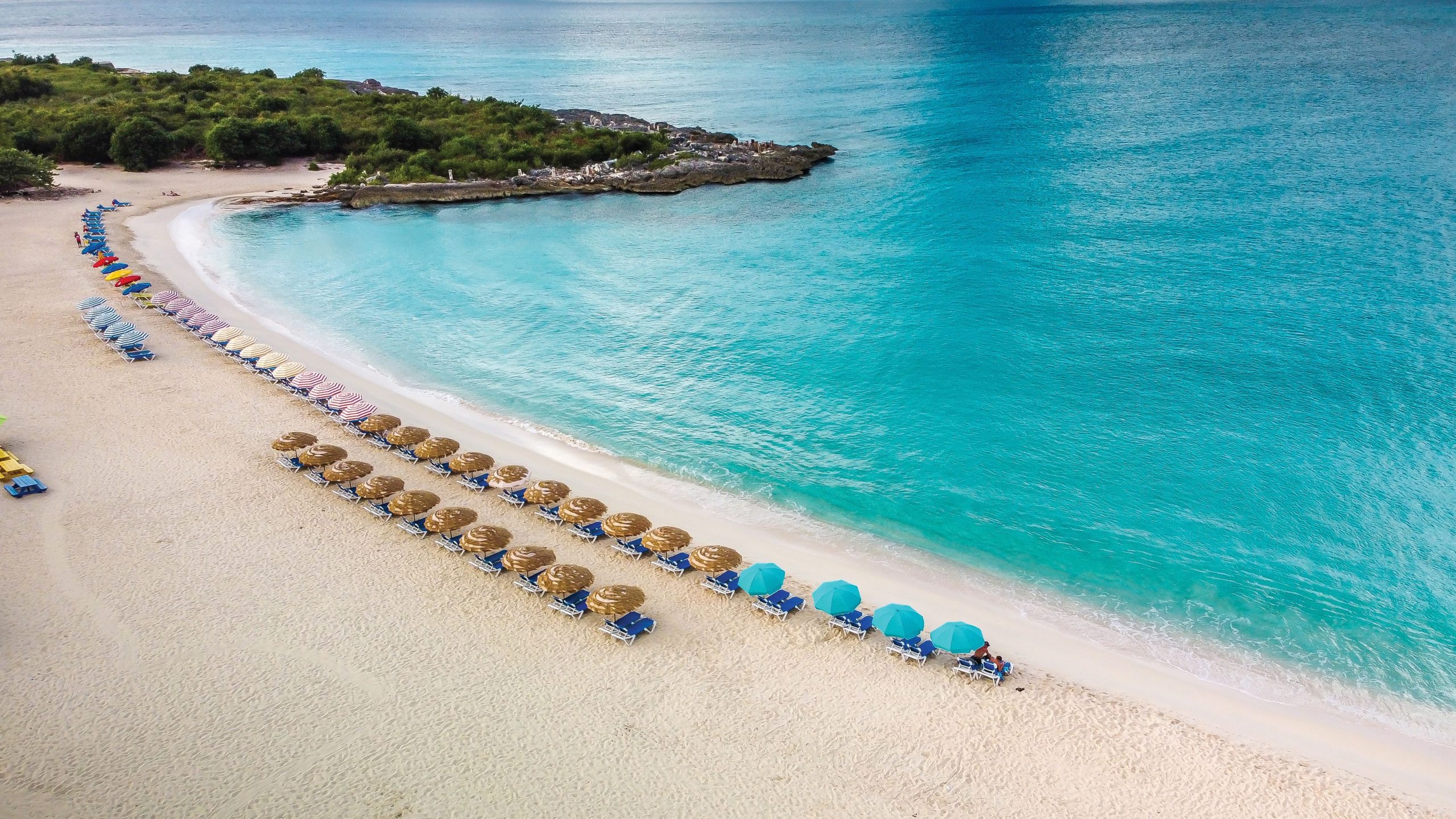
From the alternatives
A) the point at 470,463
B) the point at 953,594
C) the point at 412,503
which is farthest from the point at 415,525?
the point at 953,594

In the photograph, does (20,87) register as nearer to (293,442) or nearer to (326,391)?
(326,391)

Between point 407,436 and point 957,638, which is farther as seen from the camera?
point 407,436

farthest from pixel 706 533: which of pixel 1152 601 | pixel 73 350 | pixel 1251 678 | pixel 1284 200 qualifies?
pixel 1284 200

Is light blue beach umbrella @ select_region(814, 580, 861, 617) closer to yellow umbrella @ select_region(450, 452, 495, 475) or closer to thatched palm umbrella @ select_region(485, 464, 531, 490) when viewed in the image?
thatched palm umbrella @ select_region(485, 464, 531, 490)

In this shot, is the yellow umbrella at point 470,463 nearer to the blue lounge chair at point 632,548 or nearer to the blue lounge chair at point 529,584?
the blue lounge chair at point 529,584

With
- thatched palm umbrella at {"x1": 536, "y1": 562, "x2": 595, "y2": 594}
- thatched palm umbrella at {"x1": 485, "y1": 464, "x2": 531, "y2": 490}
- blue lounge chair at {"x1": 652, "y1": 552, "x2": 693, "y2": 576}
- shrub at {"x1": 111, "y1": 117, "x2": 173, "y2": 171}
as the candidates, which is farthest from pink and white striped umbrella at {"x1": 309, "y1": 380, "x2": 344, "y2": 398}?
shrub at {"x1": 111, "y1": 117, "x2": 173, "y2": 171}

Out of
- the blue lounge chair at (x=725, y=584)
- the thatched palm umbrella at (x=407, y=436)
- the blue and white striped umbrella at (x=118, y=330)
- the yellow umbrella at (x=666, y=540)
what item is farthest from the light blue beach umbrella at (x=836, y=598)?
the blue and white striped umbrella at (x=118, y=330)

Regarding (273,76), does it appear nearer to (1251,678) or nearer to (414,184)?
(414,184)
